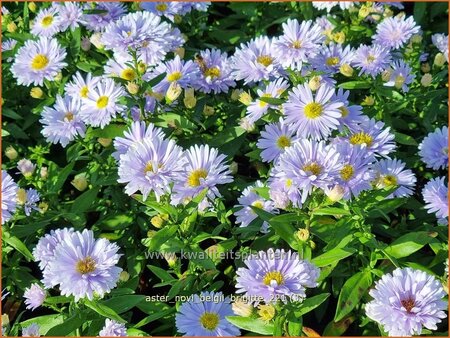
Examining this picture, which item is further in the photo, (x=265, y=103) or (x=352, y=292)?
(x=265, y=103)

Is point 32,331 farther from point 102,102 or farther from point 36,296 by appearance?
point 102,102

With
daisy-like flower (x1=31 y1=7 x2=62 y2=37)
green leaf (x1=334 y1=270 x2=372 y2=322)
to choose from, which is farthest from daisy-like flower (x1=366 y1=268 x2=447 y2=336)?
daisy-like flower (x1=31 y1=7 x2=62 y2=37)

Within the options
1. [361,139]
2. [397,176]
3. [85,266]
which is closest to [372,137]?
[361,139]

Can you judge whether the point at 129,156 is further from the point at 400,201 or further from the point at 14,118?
the point at 14,118

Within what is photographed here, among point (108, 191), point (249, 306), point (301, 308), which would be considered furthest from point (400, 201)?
point (108, 191)

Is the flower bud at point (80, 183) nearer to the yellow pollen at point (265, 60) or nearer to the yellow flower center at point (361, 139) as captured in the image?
the yellow pollen at point (265, 60)

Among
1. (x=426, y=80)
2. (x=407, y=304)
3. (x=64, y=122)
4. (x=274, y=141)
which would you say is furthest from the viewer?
(x=426, y=80)

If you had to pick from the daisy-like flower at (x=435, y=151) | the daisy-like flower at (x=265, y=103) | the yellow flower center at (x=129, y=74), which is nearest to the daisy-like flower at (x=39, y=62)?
the yellow flower center at (x=129, y=74)

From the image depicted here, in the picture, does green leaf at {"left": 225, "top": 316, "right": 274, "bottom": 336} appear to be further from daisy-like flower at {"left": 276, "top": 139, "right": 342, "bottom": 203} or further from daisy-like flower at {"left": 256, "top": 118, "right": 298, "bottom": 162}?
daisy-like flower at {"left": 256, "top": 118, "right": 298, "bottom": 162}
